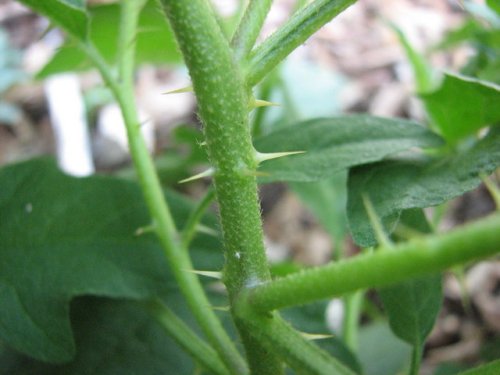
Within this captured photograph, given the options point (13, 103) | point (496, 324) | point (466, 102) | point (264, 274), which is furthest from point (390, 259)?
point (13, 103)

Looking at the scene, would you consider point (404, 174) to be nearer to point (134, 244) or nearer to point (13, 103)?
point (134, 244)

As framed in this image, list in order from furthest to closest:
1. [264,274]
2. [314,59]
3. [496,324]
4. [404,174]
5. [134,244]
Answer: [314,59] < [496,324] < [134,244] < [404,174] < [264,274]

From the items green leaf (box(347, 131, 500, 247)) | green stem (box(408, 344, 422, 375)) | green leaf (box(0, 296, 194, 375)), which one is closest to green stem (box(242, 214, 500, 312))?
green leaf (box(347, 131, 500, 247))

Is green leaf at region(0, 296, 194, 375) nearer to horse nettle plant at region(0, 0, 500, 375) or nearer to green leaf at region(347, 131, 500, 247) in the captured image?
horse nettle plant at region(0, 0, 500, 375)

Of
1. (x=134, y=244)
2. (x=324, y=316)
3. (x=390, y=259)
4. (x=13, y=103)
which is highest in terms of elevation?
(x=390, y=259)

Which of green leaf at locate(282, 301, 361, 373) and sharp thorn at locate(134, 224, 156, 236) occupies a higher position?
sharp thorn at locate(134, 224, 156, 236)

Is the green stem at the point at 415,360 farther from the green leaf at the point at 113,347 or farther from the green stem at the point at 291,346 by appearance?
the green leaf at the point at 113,347

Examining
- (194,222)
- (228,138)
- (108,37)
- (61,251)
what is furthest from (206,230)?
(108,37)
